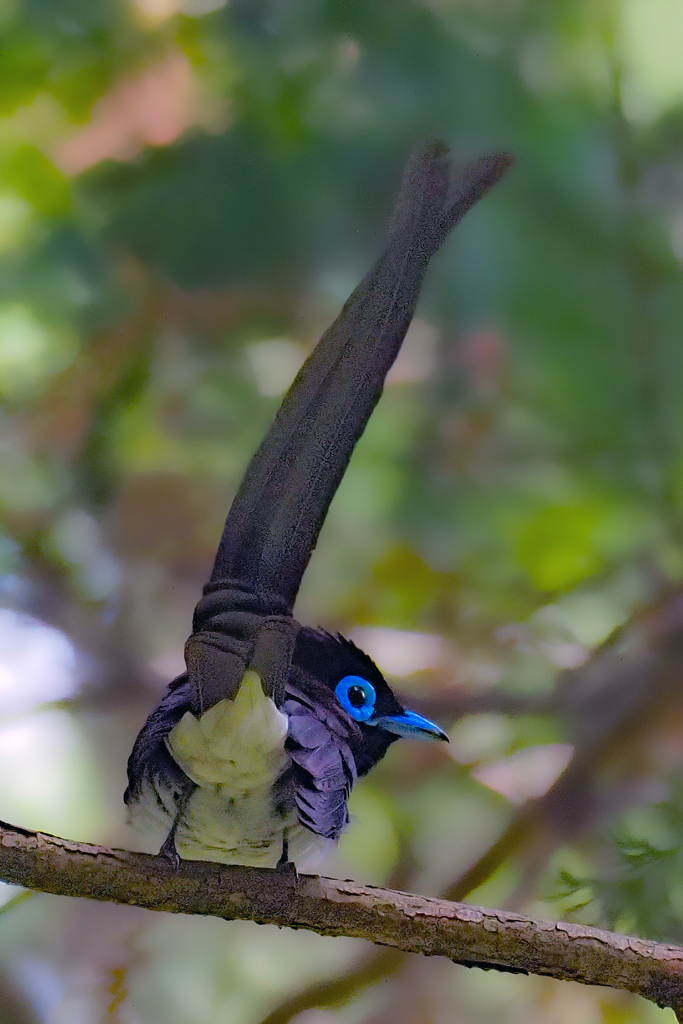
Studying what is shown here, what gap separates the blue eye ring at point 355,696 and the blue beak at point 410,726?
2cm

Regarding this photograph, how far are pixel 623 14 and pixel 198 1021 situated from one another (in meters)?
1.66

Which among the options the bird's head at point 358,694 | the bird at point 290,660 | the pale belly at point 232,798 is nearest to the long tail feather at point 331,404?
the bird at point 290,660

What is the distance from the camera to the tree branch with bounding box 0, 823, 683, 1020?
1.13 m

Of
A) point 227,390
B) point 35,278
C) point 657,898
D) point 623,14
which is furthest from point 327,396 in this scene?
point 657,898

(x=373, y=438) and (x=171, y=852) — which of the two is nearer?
(x=171, y=852)

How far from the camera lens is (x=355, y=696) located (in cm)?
143

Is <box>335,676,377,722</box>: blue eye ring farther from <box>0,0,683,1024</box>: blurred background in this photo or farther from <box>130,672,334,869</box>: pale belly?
<box>130,672,334,869</box>: pale belly

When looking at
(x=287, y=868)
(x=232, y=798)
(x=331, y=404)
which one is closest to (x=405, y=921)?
(x=287, y=868)

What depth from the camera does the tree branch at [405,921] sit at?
3.72 feet

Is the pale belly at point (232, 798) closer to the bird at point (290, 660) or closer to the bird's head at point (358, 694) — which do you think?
the bird at point (290, 660)

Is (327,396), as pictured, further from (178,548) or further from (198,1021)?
(198,1021)

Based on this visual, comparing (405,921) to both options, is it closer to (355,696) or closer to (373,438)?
(355,696)

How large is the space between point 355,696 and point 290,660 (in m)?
0.36

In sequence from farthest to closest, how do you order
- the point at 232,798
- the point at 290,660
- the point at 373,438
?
the point at 373,438
the point at 232,798
the point at 290,660
